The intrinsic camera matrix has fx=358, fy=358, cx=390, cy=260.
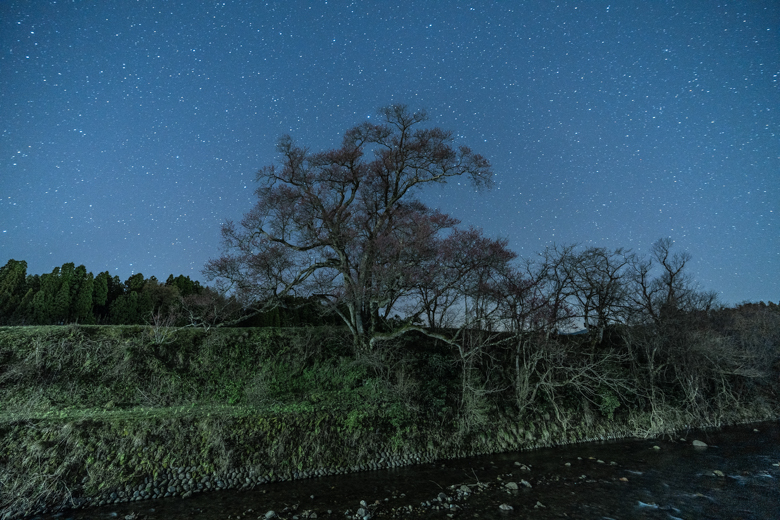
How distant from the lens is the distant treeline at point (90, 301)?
20594 millimetres

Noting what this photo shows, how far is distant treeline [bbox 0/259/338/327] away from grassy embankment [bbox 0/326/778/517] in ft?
13.3

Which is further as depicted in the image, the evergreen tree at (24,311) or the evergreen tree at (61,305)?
the evergreen tree at (61,305)

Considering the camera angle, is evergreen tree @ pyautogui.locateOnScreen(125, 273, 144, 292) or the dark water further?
evergreen tree @ pyautogui.locateOnScreen(125, 273, 144, 292)

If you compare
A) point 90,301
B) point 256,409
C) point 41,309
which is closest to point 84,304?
point 90,301

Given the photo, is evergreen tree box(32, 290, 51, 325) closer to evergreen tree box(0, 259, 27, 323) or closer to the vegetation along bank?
evergreen tree box(0, 259, 27, 323)

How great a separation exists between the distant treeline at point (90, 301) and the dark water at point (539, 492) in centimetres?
1019

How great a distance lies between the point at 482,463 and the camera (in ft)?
43.4

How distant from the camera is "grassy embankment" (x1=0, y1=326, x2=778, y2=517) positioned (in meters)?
10.2

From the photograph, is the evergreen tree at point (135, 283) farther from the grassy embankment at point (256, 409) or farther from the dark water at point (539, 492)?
the dark water at point (539, 492)

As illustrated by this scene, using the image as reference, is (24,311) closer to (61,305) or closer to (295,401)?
(61,305)

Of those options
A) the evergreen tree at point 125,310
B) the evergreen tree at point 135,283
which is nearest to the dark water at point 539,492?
the evergreen tree at point 125,310

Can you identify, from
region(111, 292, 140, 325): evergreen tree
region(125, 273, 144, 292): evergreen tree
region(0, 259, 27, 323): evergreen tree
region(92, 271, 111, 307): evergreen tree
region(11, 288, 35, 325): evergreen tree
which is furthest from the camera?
region(125, 273, 144, 292): evergreen tree

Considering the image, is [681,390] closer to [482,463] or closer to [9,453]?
[482,463]

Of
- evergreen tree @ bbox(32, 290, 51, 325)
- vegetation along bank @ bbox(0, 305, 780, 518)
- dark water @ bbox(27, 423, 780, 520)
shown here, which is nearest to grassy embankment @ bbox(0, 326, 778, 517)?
vegetation along bank @ bbox(0, 305, 780, 518)
